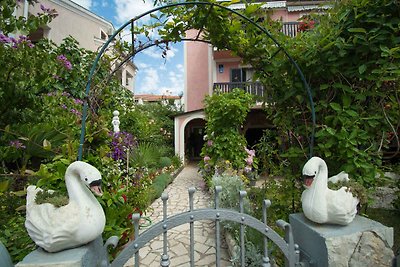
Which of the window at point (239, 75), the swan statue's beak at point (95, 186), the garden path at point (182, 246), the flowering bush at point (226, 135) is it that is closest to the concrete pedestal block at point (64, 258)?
Answer: the swan statue's beak at point (95, 186)

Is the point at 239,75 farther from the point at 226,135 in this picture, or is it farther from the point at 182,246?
the point at 182,246

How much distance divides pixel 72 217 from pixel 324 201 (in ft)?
5.04

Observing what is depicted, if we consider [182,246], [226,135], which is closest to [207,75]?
[226,135]

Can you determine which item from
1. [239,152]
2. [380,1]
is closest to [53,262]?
[380,1]

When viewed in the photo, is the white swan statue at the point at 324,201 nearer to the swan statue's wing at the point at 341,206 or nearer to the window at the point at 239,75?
the swan statue's wing at the point at 341,206

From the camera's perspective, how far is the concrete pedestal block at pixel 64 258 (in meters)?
1.06

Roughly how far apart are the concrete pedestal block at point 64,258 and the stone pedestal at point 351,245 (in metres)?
1.29

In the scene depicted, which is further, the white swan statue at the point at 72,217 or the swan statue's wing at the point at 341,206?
the swan statue's wing at the point at 341,206

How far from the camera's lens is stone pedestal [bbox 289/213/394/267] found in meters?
1.28

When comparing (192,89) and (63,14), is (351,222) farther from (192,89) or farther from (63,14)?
(63,14)

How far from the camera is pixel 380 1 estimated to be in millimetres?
1499

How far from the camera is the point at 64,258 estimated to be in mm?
1103

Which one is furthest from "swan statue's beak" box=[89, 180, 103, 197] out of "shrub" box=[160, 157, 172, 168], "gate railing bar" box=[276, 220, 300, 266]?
"shrub" box=[160, 157, 172, 168]

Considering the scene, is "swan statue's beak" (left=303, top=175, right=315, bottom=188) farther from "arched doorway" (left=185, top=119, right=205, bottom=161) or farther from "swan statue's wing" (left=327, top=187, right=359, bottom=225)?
"arched doorway" (left=185, top=119, right=205, bottom=161)
